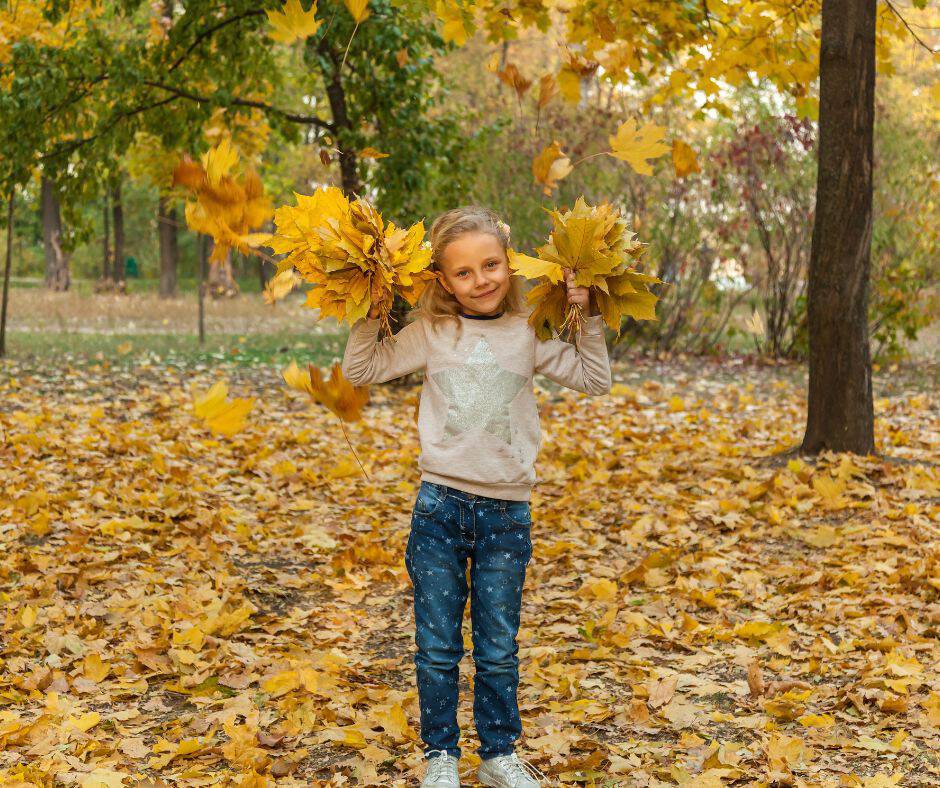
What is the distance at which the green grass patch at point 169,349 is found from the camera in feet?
40.7

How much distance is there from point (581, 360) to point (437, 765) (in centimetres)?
115

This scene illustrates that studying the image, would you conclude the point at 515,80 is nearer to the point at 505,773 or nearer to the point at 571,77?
the point at 571,77

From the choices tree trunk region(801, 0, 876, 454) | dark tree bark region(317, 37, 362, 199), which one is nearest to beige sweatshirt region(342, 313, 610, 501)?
tree trunk region(801, 0, 876, 454)

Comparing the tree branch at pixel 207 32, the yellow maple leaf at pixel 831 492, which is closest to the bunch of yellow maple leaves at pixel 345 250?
the yellow maple leaf at pixel 831 492

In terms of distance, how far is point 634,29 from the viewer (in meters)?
6.95

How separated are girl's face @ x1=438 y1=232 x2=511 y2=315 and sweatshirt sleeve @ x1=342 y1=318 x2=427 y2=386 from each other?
17 cm

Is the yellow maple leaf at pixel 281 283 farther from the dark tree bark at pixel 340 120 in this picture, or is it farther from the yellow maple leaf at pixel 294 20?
the dark tree bark at pixel 340 120

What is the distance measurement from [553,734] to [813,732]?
76 centimetres

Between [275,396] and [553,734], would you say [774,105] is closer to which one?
[275,396]

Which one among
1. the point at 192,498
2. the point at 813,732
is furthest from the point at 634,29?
the point at 813,732

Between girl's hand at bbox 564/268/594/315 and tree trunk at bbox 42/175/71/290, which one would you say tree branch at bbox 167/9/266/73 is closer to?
girl's hand at bbox 564/268/594/315

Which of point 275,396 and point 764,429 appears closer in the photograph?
point 764,429

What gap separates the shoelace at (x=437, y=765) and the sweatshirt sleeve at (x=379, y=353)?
1.02 m

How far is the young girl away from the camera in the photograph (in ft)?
9.22
